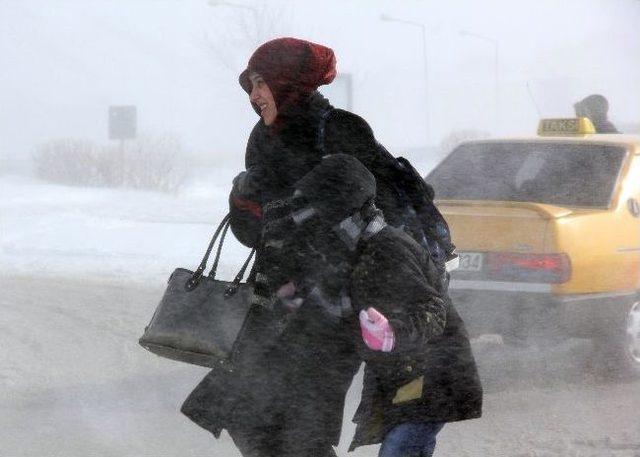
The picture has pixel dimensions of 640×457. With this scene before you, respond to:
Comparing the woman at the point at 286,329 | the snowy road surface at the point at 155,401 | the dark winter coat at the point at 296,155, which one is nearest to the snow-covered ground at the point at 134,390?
the snowy road surface at the point at 155,401

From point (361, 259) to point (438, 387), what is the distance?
376 mm

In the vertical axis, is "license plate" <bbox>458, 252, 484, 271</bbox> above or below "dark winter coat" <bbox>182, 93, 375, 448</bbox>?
below

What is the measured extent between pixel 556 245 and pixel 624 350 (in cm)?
83

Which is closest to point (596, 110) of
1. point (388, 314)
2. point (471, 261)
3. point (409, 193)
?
point (471, 261)

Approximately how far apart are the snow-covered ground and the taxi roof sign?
1340 millimetres

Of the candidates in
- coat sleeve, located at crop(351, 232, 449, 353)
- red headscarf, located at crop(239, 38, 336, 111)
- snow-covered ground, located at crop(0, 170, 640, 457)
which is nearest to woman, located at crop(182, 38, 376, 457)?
red headscarf, located at crop(239, 38, 336, 111)

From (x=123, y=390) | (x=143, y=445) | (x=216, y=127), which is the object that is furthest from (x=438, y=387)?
(x=216, y=127)

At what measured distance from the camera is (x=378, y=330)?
2482 mm

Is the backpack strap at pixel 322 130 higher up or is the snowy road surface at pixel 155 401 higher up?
the backpack strap at pixel 322 130

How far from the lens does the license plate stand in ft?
19.5

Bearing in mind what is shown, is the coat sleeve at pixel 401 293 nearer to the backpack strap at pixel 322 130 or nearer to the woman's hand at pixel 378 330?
the woman's hand at pixel 378 330

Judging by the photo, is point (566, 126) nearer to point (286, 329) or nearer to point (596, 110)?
point (596, 110)

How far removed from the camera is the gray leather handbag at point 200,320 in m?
2.68

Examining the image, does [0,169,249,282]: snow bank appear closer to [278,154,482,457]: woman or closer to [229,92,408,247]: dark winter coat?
[229,92,408,247]: dark winter coat
